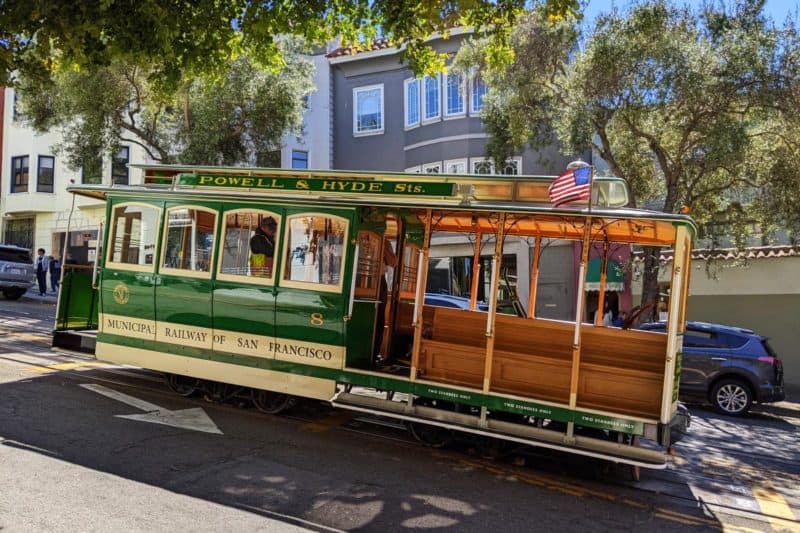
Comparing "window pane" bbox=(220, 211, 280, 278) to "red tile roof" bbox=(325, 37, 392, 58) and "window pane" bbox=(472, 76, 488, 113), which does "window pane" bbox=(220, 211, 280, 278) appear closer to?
"window pane" bbox=(472, 76, 488, 113)

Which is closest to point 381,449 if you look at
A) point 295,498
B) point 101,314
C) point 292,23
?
point 295,498

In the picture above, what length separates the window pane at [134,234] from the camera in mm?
9102

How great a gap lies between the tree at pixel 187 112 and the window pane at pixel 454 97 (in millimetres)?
4970

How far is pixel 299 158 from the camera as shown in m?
26.0

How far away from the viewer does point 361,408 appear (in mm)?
7660

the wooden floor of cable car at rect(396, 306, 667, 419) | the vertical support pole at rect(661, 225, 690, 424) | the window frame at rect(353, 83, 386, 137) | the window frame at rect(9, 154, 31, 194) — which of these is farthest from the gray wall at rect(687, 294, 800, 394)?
the window frame at rect(9, 154, 31, 194)

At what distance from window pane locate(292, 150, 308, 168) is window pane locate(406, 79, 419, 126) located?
4761mm

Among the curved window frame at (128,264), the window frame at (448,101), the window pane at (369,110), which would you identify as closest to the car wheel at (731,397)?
the curved window frame at (128,264)

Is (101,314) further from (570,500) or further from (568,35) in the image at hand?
(568,35)

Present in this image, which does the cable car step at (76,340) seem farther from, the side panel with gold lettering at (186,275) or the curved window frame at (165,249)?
the curved window frame at (165,249)

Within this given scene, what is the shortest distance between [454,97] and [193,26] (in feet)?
45.4

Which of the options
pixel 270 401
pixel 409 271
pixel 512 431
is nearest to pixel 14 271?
pixel 270 401

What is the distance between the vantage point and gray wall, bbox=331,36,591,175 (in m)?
21.7

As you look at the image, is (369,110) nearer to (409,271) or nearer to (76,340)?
(409,271)
